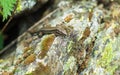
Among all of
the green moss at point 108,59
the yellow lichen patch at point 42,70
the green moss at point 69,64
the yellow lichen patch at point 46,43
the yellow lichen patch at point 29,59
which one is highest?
the yellow lichen patch at point 46,43

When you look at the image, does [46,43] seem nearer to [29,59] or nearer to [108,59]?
[29,59]

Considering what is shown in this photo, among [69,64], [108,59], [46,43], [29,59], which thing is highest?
[46,43]

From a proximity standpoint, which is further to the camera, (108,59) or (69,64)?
(108,59)

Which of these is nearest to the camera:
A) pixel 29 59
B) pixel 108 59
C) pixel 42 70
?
pixel 42 70

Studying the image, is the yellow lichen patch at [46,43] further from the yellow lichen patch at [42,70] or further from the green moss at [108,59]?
the green moss at [108,59]

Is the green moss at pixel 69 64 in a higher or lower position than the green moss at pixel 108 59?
higher

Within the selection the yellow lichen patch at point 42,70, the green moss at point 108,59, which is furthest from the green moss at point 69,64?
the green moss at point 108,59

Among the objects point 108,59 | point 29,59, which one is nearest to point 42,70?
point 29,59

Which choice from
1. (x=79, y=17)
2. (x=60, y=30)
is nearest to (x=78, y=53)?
(x=60, y=30)

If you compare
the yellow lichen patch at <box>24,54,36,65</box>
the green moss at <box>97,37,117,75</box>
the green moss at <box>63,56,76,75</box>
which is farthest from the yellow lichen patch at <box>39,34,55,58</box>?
the green moss at <box>97,37,117,75</box>
